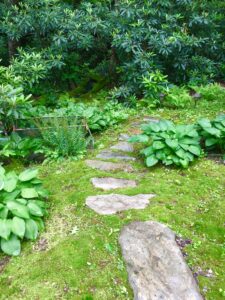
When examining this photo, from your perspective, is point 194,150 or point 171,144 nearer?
point 171,144

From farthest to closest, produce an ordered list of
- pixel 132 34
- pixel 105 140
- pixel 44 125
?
pixel 132 34 < pixel 105 140 < pixel 44 125

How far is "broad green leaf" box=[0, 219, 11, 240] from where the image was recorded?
9.40 feet

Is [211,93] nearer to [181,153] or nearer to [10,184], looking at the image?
[181,153]

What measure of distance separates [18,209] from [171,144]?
1.90 meters

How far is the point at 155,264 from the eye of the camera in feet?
9.04

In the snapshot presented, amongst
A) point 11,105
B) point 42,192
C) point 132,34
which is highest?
point 132,34

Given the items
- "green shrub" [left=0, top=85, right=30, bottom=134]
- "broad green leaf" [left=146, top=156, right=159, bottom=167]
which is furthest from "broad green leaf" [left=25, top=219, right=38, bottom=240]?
"green shrub" [left=0, top=85, right=30, bottom=134]

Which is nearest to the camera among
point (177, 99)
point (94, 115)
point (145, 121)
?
point (94, 115)

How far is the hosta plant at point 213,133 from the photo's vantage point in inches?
172

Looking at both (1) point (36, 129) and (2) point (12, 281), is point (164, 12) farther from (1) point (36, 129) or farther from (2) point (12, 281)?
(2) point (12, 281)

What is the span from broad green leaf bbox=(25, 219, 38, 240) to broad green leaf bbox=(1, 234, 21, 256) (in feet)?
0.37

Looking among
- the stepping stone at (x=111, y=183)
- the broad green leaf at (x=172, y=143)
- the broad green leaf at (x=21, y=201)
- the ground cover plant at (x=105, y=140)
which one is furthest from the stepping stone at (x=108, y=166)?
the broad green leaf at (x=21, y=201)

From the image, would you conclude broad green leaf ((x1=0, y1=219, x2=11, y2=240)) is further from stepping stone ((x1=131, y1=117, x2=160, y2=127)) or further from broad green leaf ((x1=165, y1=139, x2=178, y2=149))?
stepping stone ((x1=131, y1=117, x2=160, y2=127))

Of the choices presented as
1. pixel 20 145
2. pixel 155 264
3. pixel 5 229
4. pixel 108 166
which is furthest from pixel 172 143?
pixel 5 229
